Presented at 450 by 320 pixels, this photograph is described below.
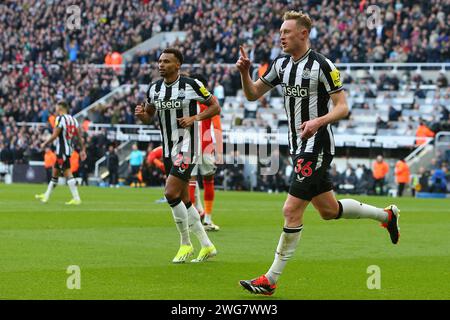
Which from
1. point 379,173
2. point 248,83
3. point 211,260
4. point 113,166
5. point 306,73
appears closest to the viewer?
point 306,73

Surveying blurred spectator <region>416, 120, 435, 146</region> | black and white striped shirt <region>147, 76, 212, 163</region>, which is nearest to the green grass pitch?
black and white striped shirt <region>147, 76, 212, 163</region>

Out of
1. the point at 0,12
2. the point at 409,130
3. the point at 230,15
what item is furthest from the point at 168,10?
the point at 409,130

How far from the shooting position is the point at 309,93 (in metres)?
9.12

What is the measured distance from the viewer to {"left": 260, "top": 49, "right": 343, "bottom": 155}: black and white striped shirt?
9062 millimetres

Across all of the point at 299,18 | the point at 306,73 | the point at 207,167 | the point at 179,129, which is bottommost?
the point at 207,167

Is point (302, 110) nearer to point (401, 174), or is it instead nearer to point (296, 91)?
point (296, 91)

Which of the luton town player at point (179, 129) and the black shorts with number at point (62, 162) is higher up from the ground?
the luton town player at point (179, 129)

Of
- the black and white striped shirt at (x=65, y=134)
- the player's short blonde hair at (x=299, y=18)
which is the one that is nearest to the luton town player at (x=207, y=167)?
the black and white striped shirt at (x=65, y=134)

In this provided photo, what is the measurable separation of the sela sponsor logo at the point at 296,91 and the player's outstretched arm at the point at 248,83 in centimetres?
28

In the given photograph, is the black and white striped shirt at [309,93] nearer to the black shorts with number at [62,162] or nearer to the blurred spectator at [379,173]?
the black shorts with number at [62,162]

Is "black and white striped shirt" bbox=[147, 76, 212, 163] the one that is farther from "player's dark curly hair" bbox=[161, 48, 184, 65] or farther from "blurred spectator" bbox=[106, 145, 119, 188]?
"blurred spectator" bbox=[106, 145, 119, 188]

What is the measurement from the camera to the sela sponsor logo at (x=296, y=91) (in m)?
9.11

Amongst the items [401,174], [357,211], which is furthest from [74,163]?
[357,211]

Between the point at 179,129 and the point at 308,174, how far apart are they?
299 cm
